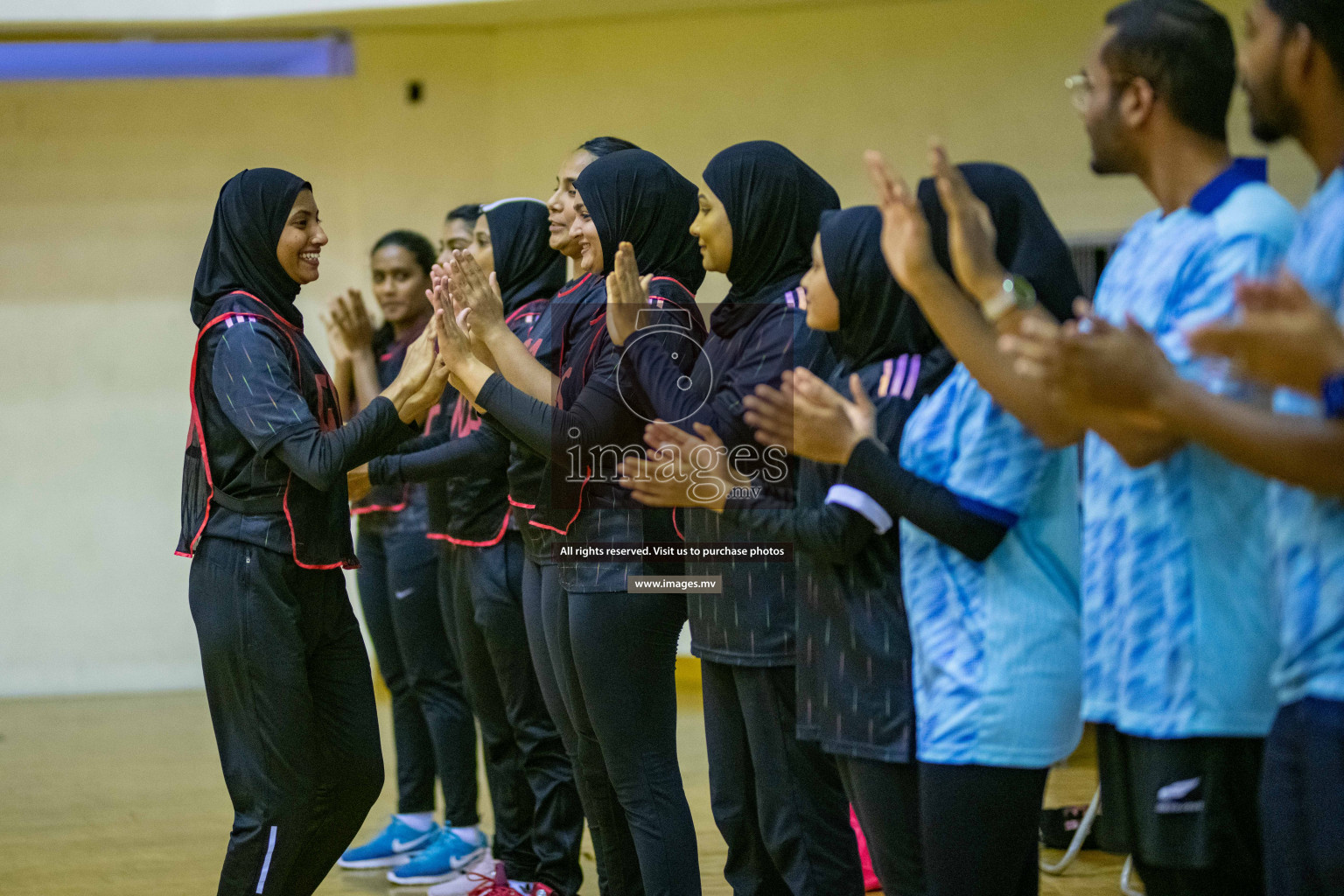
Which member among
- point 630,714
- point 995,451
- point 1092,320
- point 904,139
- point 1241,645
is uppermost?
point 904,139

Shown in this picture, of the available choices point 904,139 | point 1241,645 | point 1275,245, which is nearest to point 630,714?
point 1241,645

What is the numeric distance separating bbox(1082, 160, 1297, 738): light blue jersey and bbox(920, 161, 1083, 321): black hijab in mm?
177

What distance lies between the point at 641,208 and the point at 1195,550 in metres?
1.47

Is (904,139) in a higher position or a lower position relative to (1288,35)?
higher

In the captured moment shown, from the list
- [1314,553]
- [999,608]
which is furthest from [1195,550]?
[999,608]

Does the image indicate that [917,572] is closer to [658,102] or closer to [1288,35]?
[1288,35]

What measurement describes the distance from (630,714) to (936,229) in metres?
1.18

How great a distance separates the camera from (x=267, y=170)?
8.95 ft

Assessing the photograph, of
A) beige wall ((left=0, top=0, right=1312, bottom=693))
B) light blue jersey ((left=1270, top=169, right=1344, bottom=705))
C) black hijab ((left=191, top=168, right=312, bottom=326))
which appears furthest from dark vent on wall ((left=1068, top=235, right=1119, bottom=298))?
light blue jersey ((left=1270, top=169, right=1344, bottom=705))

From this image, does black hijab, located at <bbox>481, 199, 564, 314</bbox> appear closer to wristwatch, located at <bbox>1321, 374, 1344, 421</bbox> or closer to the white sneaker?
the white sneaker

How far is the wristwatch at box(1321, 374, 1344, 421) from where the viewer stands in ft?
3.99

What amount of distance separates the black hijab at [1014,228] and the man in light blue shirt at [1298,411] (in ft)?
1.14

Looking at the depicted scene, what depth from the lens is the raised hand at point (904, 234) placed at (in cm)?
162

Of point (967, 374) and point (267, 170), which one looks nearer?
point (967, 374)
